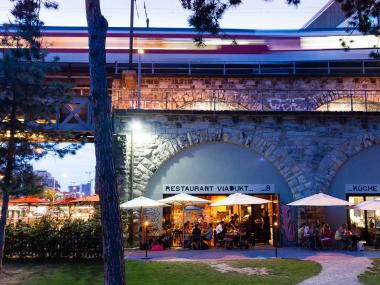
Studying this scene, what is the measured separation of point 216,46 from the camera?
23.7 metres

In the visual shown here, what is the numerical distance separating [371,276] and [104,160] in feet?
27.8

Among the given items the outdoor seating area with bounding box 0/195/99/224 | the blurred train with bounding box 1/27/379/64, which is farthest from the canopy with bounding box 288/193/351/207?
the outdoor seating area with bounding box 0/195/99/224

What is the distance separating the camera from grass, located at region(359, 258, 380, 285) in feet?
40.3

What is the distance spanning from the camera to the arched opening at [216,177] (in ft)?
68.1

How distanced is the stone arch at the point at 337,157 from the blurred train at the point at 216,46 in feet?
16.9

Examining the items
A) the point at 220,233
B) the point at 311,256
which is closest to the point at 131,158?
the point at 220,233

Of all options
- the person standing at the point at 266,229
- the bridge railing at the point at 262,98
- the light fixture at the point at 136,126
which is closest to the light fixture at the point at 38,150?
the light fixture at the point at 136,126

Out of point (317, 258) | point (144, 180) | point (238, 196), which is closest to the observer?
point (317, 258)

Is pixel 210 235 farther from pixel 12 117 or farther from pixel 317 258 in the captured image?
pixel 12 117

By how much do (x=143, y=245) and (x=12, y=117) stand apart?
807 centimetres

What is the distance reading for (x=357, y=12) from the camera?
11477 mm

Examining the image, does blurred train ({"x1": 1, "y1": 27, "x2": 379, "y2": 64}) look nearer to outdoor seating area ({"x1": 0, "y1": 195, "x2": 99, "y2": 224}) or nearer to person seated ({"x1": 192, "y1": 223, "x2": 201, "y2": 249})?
outdoor seating area ({"x1": 0, "y1": 195, "x2": 99, "y2": 224})

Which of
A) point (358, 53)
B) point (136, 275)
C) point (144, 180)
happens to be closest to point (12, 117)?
point (136, 275)

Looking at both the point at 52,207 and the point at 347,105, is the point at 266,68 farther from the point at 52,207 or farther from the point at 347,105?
the point at 52,207
